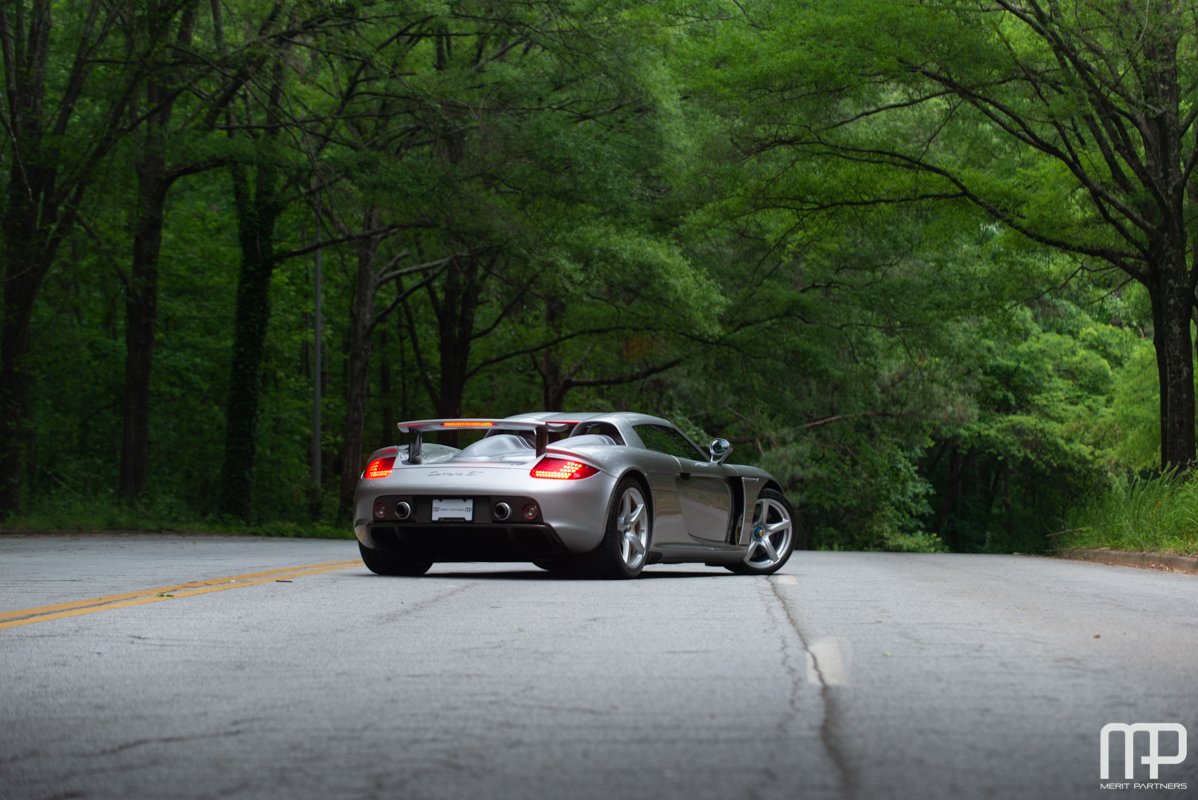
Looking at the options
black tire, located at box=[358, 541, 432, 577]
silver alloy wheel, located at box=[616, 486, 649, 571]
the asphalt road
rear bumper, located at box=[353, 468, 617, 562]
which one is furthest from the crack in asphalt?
black tire, located at box=[358, 541, 432, 577]

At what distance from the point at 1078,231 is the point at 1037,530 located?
38.0m

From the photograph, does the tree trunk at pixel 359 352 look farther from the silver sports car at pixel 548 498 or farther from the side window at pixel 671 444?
the silver sports car at pixel 548 498

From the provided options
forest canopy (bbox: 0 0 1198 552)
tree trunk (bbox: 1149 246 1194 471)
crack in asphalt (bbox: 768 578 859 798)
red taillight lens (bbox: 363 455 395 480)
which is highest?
forest canopy (bbox: 0 0 1198 552)

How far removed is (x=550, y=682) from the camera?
21.9 feet

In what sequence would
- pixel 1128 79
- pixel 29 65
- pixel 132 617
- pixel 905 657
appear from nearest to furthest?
pixel 905 657 → pixel 132 617 → pixel 1128 79 → pixel 29 65

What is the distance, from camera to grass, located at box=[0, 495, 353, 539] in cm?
2497

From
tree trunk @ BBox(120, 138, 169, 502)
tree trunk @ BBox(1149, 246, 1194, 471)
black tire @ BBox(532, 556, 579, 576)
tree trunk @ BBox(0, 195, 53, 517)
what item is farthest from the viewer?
tree trunk @ BBox(120, 138, 169, 502)

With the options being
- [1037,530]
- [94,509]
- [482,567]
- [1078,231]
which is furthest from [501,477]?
[1037,530]

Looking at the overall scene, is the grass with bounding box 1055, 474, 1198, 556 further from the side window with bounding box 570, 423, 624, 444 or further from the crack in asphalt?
the crack in asphalt

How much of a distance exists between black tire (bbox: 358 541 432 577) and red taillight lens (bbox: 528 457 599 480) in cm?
165

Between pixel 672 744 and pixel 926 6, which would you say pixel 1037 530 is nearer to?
pixel 926 6

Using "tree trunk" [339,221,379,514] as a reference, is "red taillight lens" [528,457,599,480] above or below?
below

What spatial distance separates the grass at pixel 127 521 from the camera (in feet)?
81.9

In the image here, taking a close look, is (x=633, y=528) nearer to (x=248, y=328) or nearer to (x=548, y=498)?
(x=548, y=498)
